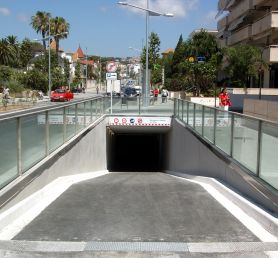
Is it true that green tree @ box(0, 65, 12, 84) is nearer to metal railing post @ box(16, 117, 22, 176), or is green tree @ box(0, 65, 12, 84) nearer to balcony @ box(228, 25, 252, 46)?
balcony @ box(228, 25, 252, 46)

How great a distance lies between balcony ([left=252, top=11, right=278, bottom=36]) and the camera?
1555 inches

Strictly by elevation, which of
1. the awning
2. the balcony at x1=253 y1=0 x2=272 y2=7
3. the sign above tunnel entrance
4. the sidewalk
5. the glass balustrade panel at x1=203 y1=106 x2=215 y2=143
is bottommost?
the sidewalk

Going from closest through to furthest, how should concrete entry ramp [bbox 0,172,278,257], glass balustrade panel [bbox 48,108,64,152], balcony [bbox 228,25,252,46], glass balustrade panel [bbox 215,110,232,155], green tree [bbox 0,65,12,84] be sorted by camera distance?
concrete entry ramp [bbox 0,172,278,257] < glass balustrade panel [bbox 215,110,232,155] < glass balustrade panel [bbox 48,108,64,152] < balcony [bbox 228,25,252,46] < green tree [bbox 0,65,12,84]

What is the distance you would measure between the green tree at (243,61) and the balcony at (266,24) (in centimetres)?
187

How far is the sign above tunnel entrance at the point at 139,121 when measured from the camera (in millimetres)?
22797

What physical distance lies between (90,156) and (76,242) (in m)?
10.4

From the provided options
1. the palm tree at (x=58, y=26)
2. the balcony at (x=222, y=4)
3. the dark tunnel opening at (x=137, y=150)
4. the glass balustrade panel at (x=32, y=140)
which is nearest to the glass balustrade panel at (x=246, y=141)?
the glass balustrade panel at (x=32, y=140)

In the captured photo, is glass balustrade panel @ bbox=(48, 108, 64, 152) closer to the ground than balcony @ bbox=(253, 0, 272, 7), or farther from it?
closer to the ground

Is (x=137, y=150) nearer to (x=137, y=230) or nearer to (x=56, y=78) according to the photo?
(x=137, y=230)

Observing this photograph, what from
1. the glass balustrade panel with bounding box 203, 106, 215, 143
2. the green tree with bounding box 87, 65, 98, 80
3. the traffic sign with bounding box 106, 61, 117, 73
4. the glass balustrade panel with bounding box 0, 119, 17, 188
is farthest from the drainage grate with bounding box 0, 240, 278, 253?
the green tree with bounding box 87, 65, 98, 80

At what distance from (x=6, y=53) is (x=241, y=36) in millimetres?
44430

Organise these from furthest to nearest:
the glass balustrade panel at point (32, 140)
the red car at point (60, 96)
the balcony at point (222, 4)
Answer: the balcony at point (222, 4) < the red car at point (60, 96) < the glass balustrade panel at point (32, 140)

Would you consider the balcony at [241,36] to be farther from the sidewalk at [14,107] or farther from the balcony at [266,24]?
the sidewalk at [14,107]

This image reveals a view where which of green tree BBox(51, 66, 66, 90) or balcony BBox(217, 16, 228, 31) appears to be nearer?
balcony BBox(217, 16, 228, 31)
